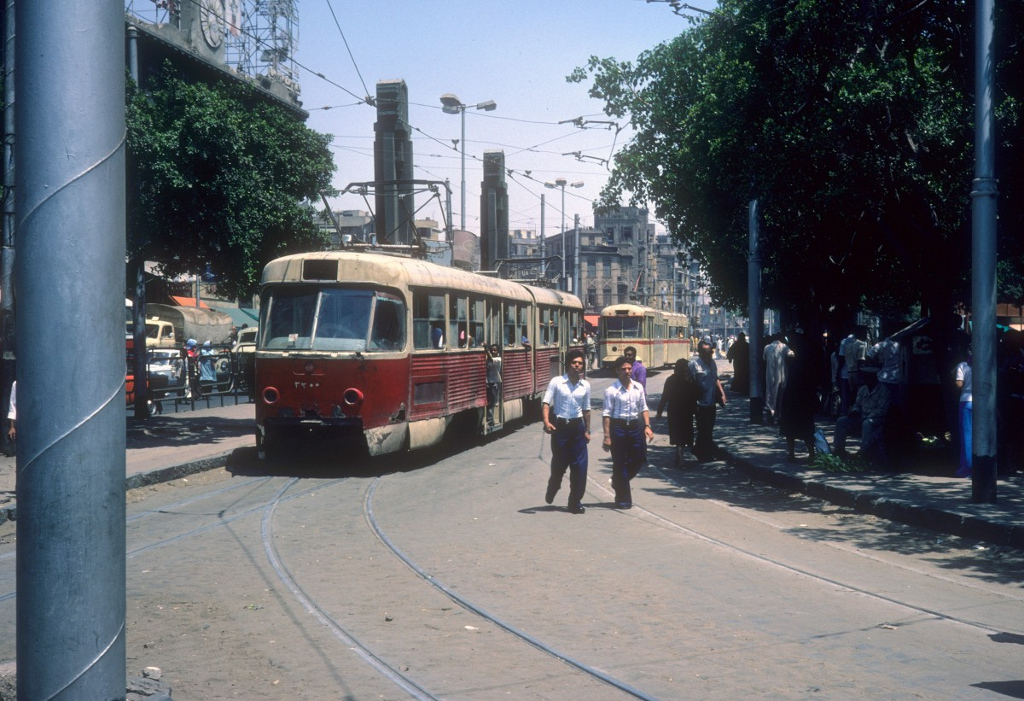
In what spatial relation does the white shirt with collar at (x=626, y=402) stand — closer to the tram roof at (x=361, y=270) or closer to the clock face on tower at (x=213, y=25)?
the tram roof at (x=361, y=270)

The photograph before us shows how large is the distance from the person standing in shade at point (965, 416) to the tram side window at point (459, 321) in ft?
24.2

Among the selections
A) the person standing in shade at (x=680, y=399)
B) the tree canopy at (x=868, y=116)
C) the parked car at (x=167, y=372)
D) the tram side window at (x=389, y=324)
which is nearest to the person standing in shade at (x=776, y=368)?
the tree canopy at (x=868, y=116)

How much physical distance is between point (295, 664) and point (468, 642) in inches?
39.4

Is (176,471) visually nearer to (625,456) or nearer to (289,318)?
(289,318)

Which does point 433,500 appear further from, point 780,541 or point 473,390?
point 473,390

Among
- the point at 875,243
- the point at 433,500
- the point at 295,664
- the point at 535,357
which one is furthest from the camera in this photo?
the point at 875,243

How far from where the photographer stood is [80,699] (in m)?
3.04

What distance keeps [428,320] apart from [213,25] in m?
33.8

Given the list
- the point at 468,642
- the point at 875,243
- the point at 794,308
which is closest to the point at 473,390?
Result: the point at 468,642

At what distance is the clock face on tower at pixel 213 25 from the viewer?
4316cm

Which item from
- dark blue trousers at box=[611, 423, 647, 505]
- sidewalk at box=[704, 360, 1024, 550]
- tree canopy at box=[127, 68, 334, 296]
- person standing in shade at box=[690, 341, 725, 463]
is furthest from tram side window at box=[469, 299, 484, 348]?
dark blue trousers at box=[611, 423, 647, 505]

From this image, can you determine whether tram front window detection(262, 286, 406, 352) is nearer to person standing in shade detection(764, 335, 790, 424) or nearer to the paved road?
the paved road

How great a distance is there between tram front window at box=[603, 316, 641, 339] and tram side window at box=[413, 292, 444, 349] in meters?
29.6

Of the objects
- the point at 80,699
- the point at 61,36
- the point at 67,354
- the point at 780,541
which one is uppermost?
the point at 61,36
